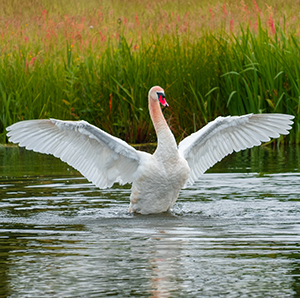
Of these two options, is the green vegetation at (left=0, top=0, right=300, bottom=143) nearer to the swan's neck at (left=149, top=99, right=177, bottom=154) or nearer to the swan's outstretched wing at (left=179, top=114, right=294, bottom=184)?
the swan's outstretched wing at (left=179, top=114, right=294, bottom=184)

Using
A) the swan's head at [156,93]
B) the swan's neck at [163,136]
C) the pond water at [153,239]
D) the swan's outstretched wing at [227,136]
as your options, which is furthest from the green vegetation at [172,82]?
the swan's neck at [163,136]

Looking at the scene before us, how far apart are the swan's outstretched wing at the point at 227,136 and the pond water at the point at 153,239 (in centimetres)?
42

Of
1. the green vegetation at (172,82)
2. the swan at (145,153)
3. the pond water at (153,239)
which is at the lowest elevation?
the pond water at (153,239)

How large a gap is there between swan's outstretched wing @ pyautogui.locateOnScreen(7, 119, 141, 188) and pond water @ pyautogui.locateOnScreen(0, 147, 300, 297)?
382 millimetres

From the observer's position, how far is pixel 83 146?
26.1 ft

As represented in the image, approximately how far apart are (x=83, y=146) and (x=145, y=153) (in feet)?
2.29

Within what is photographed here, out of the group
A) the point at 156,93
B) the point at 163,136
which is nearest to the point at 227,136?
the point at 156,93

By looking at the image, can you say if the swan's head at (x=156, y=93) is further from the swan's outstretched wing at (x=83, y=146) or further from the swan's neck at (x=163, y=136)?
the swan's outstretched wing at (x=83, y=146)

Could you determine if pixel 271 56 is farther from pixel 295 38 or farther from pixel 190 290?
pixel 190 290

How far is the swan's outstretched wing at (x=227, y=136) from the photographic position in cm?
810

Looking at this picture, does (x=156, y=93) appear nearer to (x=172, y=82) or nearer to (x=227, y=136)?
(x=227, y=136)

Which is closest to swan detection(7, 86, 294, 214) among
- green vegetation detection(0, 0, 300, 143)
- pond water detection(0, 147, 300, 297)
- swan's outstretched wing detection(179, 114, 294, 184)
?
swan's outstretched wing detection(179, 114, 294, 184)

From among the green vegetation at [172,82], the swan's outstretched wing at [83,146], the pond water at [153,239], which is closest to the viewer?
the pond water at [153,239]

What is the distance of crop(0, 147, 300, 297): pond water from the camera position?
14.1 feet
